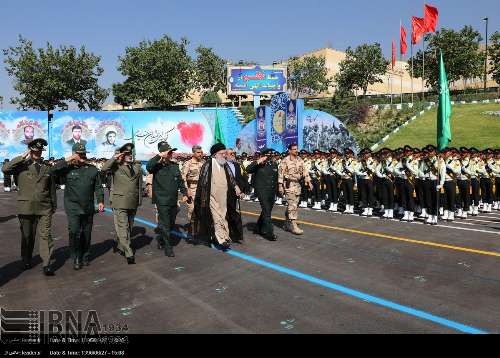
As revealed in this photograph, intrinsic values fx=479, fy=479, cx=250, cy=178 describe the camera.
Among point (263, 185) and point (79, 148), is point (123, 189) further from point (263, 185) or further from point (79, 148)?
point (263, 185)

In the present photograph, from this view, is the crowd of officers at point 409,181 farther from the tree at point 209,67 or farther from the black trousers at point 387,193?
the tree at point 209,67

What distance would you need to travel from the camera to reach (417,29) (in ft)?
155

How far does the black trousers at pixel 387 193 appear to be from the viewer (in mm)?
13695

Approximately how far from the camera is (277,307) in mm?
5680

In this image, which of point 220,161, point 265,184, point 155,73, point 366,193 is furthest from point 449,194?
point 155,73

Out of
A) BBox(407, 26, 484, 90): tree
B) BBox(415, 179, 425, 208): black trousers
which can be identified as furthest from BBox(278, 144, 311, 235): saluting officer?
BBox(407, 26, 484, 90): tree

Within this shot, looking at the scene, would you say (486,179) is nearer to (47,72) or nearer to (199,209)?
(199,209)

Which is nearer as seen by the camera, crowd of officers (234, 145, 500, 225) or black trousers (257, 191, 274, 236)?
black trousers (257, 191, 274, 236)

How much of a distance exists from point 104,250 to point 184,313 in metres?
4.52

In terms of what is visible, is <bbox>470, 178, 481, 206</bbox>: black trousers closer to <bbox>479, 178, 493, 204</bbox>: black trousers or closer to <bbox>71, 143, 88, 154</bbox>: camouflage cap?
<bbox>479, 178, 493, 204</bbox>: black trousers

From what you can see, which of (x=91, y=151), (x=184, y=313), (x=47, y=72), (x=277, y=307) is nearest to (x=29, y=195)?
(x=184, y=313)

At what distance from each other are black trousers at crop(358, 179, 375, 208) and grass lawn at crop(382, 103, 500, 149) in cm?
2318

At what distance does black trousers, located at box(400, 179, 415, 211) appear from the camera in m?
13.0

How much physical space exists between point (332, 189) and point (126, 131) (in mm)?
24719
